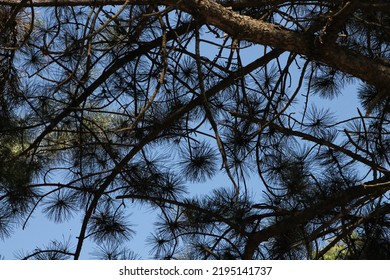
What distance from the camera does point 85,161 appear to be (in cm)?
403

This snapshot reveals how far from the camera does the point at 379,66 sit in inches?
94.7

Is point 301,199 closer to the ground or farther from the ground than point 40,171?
closer to the ground

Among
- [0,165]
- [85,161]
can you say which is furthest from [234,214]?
[0,165]

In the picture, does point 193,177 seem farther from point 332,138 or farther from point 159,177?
point 332,138

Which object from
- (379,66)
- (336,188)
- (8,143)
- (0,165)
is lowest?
(379,66)

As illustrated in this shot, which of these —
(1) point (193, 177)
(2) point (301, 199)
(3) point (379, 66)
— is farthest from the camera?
(1) point (193, 177)

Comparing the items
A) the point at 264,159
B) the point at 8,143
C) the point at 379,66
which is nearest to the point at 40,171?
the point at 8,143

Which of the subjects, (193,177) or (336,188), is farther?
Answer: (193,177)

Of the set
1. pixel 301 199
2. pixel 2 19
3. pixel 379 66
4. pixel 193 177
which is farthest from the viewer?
pixel 193 177

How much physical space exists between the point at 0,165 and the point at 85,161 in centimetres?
49

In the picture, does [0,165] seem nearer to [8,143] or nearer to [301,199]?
[8,143]

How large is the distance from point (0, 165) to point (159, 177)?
0.82 meters

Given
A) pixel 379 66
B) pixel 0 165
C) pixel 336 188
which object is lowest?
pixel 379 66

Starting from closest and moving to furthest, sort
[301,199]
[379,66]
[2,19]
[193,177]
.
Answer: [379,66] < [2,19] < [301,199] < [193,177]
